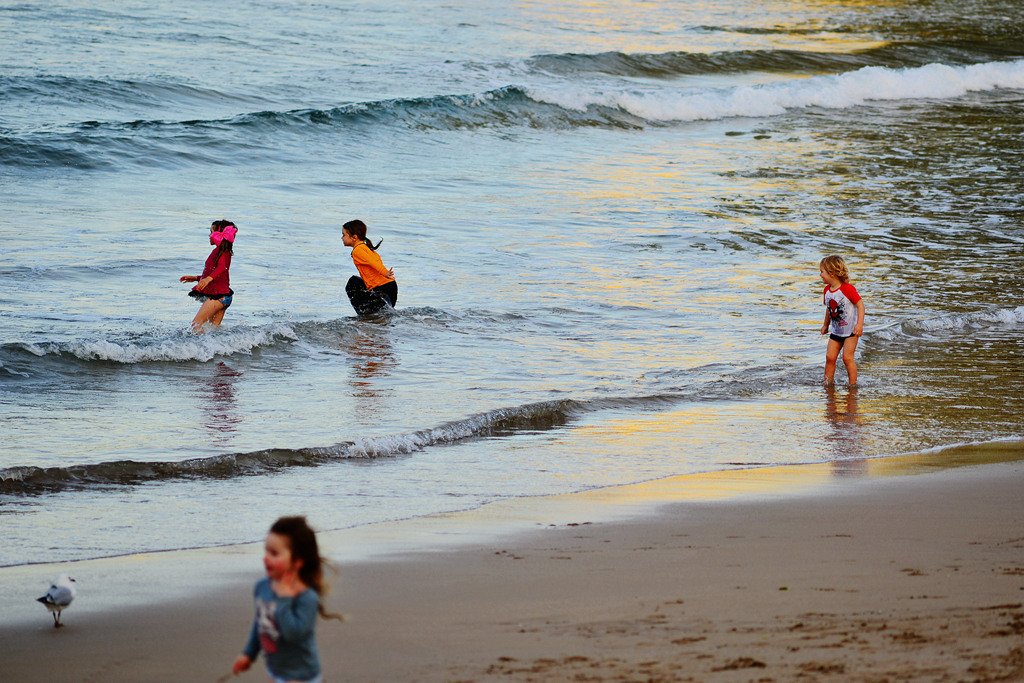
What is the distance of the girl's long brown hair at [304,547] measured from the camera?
10.7ft

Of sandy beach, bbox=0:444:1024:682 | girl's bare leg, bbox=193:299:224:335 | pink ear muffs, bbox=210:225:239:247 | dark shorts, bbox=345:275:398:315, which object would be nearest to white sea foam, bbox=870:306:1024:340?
dark shorts, bbox=345:275:398:315

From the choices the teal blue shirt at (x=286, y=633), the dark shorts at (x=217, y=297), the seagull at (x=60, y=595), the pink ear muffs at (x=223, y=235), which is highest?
the pink ear muffs at (x=223, y=235)

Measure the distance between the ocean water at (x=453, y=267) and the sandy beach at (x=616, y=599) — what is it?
706mm

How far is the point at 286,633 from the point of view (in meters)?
3.31

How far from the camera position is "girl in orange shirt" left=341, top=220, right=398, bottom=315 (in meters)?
12.2

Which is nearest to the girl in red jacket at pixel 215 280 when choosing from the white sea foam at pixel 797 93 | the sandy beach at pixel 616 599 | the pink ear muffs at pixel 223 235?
the pink ear muffs at pixel 223 235

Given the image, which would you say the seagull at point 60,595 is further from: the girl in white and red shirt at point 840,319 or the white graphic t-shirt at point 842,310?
the white graphic t-shirt at point 842,310

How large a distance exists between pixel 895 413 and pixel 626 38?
31.8 m

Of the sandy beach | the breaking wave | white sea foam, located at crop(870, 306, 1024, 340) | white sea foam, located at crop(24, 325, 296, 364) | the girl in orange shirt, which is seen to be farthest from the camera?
the breaking wave

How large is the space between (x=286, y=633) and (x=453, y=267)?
12.4m

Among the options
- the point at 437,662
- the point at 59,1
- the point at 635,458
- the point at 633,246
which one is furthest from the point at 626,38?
the point at 437,662

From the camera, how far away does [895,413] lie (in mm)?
9297

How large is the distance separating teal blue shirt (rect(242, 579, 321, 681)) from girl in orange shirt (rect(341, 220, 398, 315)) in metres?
8.87

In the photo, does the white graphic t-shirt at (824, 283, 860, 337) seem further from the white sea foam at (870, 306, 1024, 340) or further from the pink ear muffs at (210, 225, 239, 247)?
the pink ear muffs at (210, 225, 239, 247)
